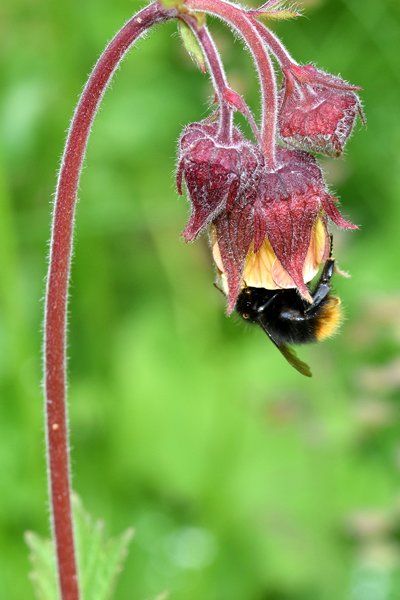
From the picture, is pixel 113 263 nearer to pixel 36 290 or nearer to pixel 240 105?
pixel 36 290

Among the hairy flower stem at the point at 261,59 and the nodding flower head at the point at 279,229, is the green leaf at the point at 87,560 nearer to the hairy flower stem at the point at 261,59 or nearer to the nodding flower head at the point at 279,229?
the nodding flower head at the point at 279,229

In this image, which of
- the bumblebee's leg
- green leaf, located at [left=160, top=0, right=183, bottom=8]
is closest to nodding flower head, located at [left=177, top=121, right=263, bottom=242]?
green leaf, located at [left=160, top=0, right=183, bottom=8]

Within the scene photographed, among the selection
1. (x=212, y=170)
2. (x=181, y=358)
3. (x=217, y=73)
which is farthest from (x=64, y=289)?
(x=181, y=358)

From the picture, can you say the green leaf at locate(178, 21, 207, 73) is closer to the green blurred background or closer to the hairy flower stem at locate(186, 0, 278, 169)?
the hairy flower stem at locate(186, 0, 278, 169)

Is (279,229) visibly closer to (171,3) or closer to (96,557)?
(171,3)

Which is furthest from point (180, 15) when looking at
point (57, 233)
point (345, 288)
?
point (345, 288)

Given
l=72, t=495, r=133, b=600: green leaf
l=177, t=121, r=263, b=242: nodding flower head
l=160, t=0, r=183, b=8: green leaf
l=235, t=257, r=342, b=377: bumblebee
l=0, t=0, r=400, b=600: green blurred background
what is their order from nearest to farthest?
l=160, t=0, r=183, b=8: green leaf
l=177, t=121, r=263, b=242: nodding flower head
l=235, t=257, r=342, b=377: bumblebee
l=72, t=495, r=133, b=600: green leaf
l=0, t=0, r=400, b=600: green blurred background

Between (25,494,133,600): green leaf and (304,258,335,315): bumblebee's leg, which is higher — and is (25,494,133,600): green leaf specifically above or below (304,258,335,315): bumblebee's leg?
below
